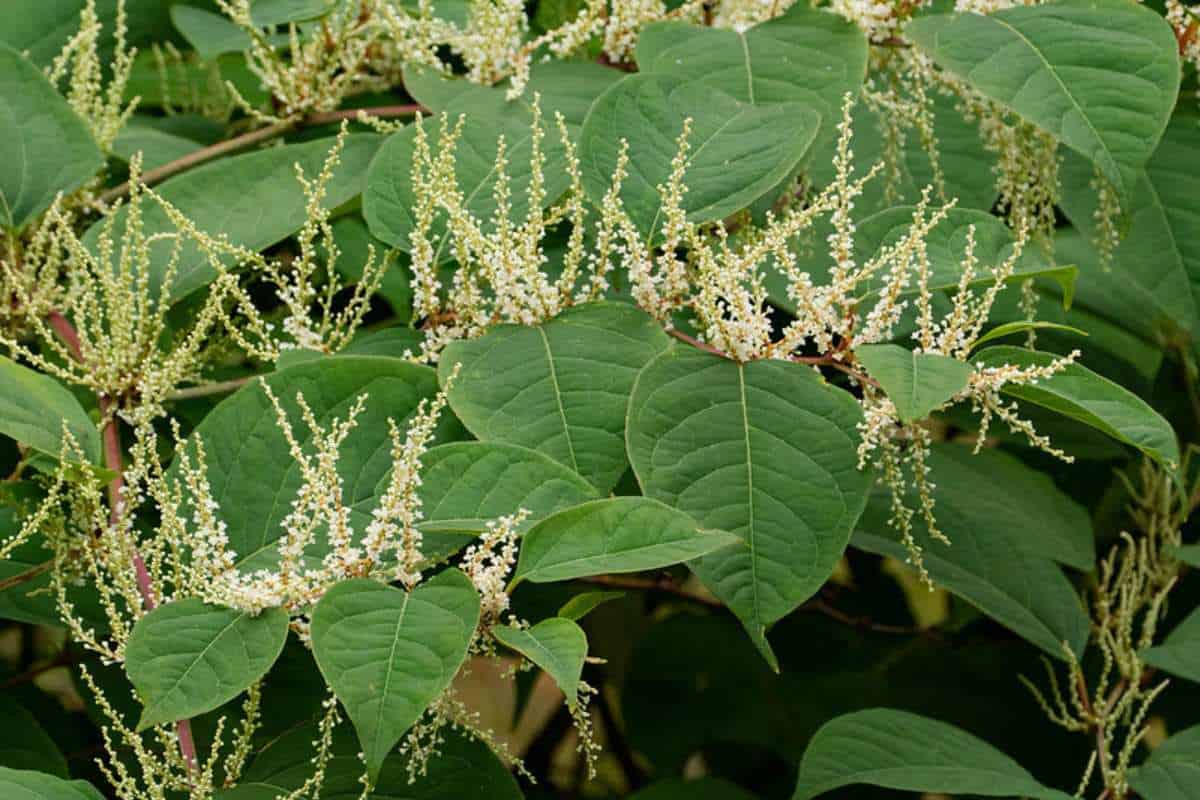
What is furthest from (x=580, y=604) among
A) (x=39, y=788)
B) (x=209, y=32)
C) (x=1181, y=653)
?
(x=209, y=32)

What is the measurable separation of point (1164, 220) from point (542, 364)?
653 mm

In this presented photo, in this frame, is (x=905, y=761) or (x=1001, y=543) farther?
(x=1001, y=543)

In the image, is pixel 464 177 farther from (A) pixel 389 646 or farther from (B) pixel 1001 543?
(B) pixel 1001 543

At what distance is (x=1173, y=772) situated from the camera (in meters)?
1.16

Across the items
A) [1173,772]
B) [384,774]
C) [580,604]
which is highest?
[580,604]

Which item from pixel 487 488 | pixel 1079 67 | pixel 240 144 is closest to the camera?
pixel 487 488

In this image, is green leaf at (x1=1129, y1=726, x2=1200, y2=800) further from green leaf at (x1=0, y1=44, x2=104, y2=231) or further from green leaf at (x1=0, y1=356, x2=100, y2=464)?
green leaf at (x1=0, y1=44, x2=104, y2=231)

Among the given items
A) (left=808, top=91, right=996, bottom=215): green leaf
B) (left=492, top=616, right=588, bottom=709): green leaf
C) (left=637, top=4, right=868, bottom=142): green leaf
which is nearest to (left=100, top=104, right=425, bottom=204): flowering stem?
(left=637, top=4, right=868, bottom=142): green leaf

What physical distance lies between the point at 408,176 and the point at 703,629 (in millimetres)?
984

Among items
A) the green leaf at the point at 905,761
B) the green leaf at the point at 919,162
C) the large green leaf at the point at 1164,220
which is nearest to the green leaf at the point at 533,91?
the green leaf at the point at 919,162

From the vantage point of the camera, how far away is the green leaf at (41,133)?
3.94ft

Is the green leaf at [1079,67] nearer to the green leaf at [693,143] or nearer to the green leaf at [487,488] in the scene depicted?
the green leaf at [693,143]

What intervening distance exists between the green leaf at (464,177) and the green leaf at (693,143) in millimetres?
43

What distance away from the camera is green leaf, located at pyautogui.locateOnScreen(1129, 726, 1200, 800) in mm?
1134
